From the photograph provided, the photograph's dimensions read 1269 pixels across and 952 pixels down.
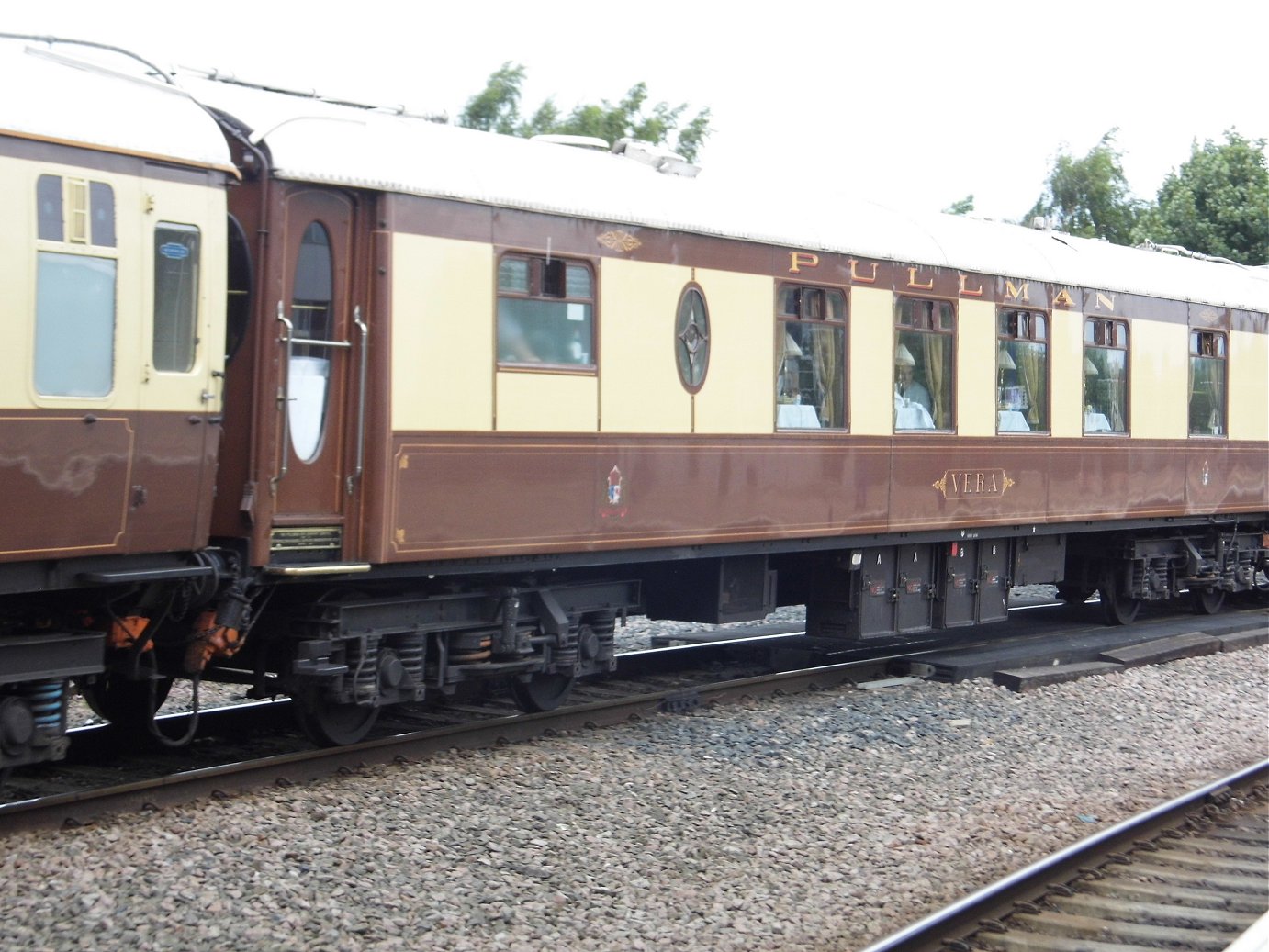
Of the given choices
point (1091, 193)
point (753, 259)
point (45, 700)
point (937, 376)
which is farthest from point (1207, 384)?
point (1091, 193)

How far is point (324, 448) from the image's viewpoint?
25.6 feet

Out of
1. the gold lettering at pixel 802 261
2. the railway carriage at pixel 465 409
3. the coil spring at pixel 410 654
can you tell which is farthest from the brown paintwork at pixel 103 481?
the gold lettering at pixel 802 261

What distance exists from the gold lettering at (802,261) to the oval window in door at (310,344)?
152 inches

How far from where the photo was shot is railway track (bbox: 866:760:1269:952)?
6.08 meters

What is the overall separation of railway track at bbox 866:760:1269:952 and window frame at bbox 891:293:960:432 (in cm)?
429

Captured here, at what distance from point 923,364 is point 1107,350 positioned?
303 cm

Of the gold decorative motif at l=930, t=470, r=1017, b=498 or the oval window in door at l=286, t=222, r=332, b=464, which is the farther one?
the gold decorative motif at l=930, t=470, r=1017, b=498

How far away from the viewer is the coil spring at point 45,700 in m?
6.62

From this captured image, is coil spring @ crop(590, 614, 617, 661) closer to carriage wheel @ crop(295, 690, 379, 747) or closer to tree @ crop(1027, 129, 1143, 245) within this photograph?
carriage wheel @ crop(295, 690, 379, 747)

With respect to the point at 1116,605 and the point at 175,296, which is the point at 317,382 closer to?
the point at 175,296

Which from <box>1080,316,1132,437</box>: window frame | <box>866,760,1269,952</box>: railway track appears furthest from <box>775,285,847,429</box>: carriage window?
<box>866,760,1269,952</box>: railway track

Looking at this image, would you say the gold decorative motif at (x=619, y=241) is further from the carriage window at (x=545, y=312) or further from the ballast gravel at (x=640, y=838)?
the ballast gravel at (x=640, y=838)

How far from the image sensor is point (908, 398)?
11.6 meters

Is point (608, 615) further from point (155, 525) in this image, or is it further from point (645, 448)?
point (155, 525)
